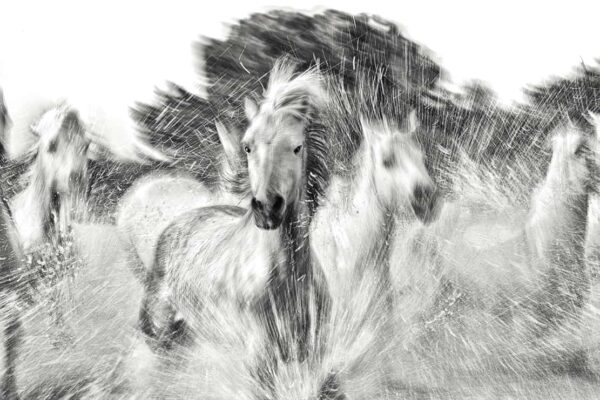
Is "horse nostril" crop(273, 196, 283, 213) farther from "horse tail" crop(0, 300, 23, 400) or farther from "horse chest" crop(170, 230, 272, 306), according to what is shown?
"horse tail" crop(0, 300, 23, 400)

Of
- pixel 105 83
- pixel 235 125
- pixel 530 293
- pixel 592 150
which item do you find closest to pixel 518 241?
pixel 530 293

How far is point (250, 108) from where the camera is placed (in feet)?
4.26

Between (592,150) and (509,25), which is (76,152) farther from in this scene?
(592,150)

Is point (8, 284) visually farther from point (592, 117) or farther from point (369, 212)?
point (592, 117)

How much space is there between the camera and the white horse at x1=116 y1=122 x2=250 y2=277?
128 centimetres

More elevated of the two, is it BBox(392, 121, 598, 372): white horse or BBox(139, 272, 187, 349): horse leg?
BBox(392, 121, 598, 372): white horse

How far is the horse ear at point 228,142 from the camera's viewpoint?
50.8 inches

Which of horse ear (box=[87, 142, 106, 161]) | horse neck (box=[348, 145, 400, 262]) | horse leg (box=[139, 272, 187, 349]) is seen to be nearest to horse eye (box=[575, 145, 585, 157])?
horse neck (box=[348, 145, 400, 262])

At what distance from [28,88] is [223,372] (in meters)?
0.83

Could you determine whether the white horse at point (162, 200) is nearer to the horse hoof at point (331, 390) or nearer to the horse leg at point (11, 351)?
the horse leg at point (11, 351)

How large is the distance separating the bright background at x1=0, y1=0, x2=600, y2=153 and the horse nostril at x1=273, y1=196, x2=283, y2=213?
0.35 metres

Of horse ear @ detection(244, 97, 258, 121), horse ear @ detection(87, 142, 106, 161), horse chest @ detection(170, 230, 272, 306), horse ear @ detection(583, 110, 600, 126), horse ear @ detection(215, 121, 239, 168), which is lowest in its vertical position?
horse chest @ detection(170, 230, 272, 306)

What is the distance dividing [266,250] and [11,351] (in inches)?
24.9

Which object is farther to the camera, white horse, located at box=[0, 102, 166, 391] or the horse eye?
the horse eye
